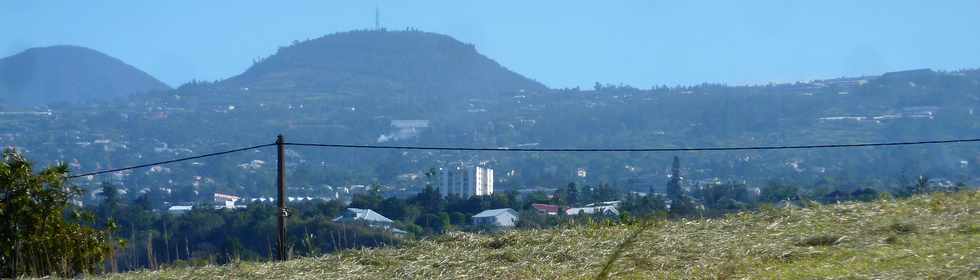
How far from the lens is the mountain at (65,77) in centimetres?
11138

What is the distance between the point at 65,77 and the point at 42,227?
11392 cm

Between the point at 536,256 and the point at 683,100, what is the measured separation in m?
77.8

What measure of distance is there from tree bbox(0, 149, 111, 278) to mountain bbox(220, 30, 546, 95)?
92.5 metres

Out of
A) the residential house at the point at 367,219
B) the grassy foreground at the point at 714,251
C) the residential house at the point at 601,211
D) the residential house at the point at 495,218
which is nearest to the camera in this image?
the grassy foreground at the point at 714,251

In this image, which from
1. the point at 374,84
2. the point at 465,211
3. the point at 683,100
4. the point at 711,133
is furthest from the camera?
the point at 374,84

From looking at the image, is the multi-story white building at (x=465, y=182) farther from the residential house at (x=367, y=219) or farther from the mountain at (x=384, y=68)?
the mountain at (x=384, y=68)

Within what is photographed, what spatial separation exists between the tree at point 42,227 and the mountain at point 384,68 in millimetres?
92537

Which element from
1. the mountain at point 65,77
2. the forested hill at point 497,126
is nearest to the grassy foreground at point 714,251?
the forested hill at point 497,126

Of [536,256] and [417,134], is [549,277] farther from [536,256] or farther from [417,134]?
[417,134]

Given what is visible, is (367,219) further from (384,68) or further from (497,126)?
(384,68)

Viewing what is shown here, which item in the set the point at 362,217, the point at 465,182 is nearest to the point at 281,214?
the point at 362,217

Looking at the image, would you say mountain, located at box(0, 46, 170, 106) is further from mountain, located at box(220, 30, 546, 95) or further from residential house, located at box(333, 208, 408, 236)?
residential house, located at box(333, 208, 408, 236)

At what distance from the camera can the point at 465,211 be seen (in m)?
25.1

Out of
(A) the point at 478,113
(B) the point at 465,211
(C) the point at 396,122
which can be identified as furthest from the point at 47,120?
(B) the point at 465,211
